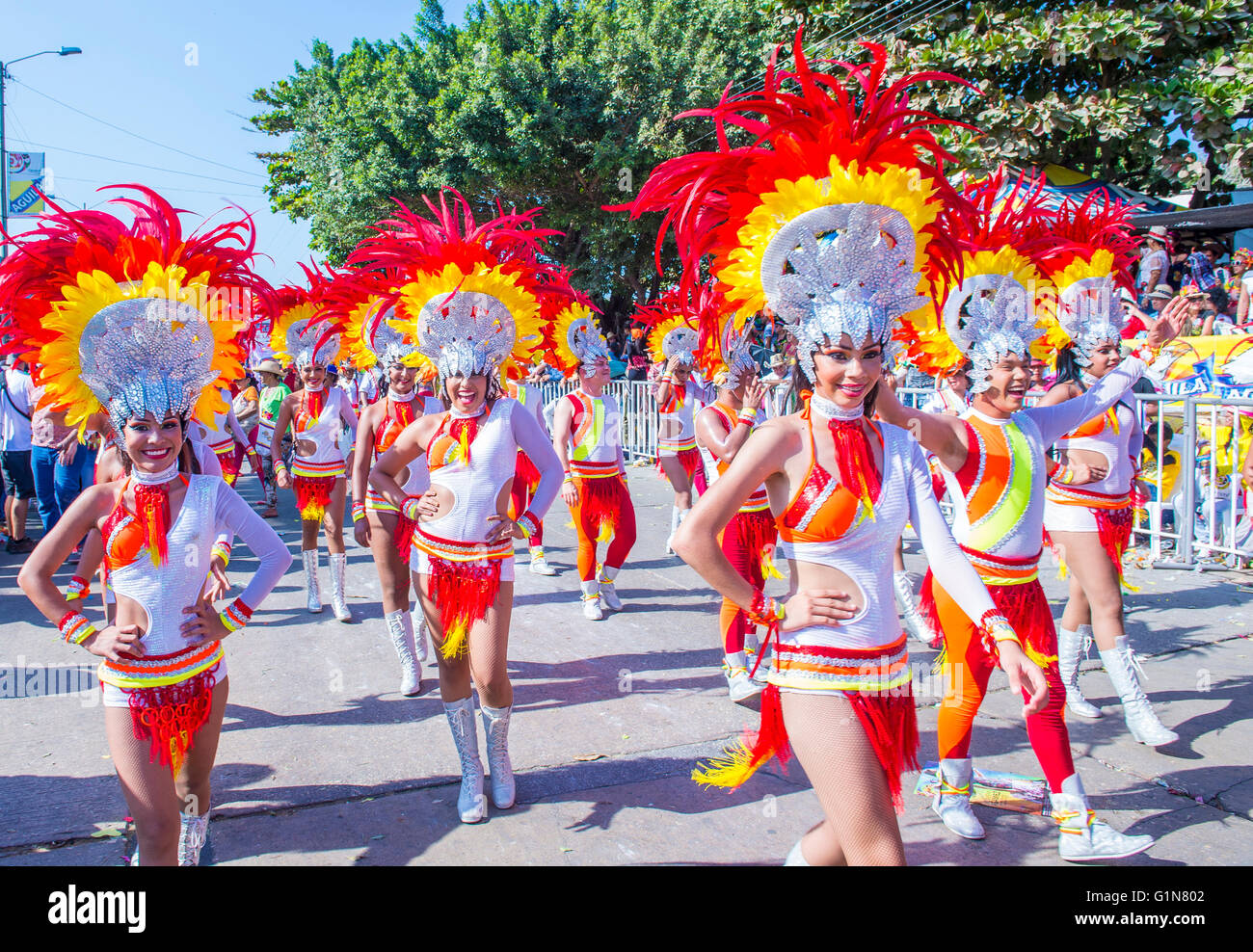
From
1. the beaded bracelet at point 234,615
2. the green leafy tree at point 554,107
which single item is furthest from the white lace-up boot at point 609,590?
the green leafy tree at point 554,107

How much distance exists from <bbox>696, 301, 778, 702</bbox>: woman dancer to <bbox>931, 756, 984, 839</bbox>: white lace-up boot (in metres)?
1.17

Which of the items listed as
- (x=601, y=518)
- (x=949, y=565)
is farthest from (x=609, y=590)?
(x=949, y=565)

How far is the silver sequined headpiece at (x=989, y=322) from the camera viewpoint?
359 cm

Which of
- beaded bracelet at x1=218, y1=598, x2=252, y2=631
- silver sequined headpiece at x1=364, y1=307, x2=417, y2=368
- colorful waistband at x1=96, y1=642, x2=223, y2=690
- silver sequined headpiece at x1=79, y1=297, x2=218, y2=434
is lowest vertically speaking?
colorful waistband at x1=96, y1=642, x2=223, y2=690

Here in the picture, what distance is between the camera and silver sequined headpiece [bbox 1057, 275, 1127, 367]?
178 inches

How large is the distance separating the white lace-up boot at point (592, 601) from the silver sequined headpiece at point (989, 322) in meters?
3.70

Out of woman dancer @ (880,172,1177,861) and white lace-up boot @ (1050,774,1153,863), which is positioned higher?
woman dancer @ (880,172,1177,861)

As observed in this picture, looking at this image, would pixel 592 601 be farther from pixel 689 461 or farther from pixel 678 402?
pixel 678 402

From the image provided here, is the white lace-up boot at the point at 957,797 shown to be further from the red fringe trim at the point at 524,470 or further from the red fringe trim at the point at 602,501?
the red fringe trim at the point at 602,501

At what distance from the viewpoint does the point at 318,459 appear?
666cm

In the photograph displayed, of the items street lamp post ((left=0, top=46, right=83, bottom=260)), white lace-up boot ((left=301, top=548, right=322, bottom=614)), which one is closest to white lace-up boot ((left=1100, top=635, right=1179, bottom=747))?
white lace-up boot ((left=301, top=548, right=322, bottom=614))

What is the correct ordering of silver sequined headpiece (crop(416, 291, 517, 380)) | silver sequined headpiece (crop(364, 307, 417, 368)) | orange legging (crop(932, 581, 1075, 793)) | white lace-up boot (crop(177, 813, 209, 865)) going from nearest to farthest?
white lace-up boot (crop(177, 813, 209, 865)), orange legging (crop(932, 581, 1075, 793)), silver sequined headpiece (crop(416, 291, 517, 380)), silver sequined headpiece (crop(364, 307, 417, 368))

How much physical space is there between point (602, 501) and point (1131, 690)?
13.0 feet

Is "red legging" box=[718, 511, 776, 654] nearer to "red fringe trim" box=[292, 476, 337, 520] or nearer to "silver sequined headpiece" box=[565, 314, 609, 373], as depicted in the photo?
"silver sequined headpiece" box=[565, 314, 609, 373]
